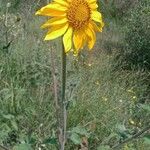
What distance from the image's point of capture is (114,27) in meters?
8.73

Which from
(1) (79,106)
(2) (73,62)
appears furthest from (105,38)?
(1) (79,106)

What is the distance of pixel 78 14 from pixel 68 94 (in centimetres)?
84

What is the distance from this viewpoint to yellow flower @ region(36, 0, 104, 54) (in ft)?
5.05

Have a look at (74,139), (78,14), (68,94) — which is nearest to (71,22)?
(78,14)

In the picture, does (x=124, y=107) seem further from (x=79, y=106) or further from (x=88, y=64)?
(x=88, y=64)

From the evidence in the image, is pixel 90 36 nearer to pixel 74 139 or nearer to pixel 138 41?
pixel 74 139

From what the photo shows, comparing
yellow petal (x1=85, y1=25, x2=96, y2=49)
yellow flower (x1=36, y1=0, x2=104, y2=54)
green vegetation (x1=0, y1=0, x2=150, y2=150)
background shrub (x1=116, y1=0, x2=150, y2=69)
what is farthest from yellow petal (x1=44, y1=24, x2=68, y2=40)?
background shrub (x1=116, y1=0, x2=150, y2=69)

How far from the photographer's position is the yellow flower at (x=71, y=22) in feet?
5.05

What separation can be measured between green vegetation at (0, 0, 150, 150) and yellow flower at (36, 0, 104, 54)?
1.59 ft

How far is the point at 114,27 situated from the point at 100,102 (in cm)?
431

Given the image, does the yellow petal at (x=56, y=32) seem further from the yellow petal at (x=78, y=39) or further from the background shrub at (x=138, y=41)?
the background shrub at (x=138, y=41)

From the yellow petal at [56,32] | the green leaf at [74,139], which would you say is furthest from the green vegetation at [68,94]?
the yellow petal at [56,32]

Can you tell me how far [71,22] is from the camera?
158 cm

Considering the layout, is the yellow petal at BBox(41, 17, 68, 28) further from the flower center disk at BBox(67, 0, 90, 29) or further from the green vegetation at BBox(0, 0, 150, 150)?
the green vegetation at BBox(0, 0, 150, 150)
